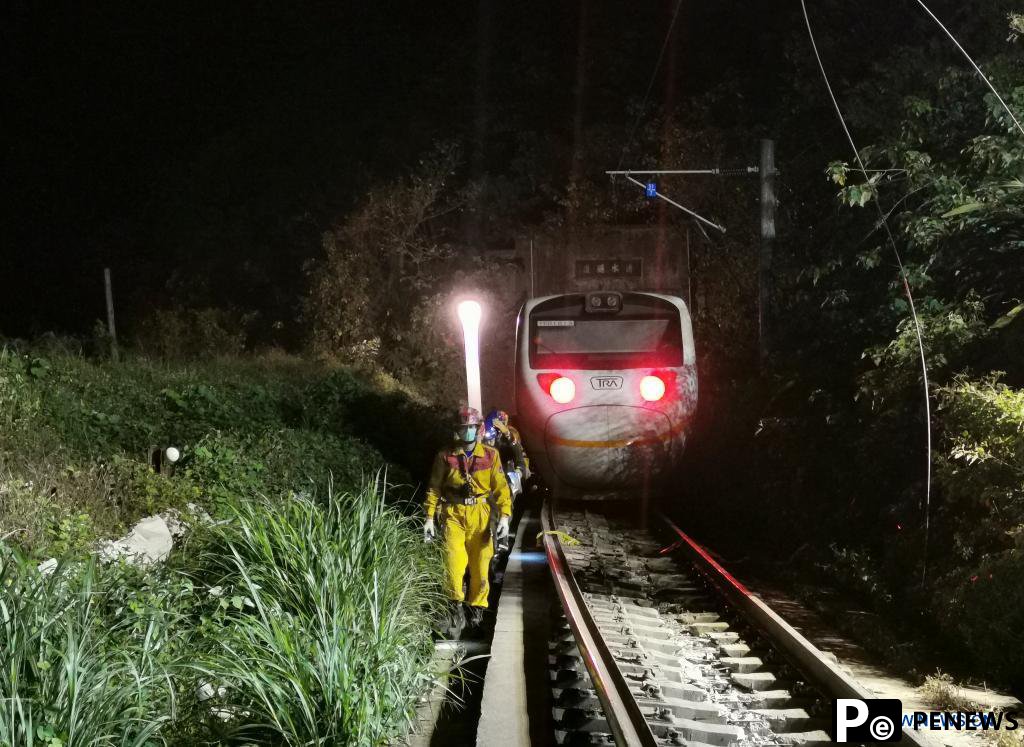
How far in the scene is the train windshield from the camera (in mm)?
14758

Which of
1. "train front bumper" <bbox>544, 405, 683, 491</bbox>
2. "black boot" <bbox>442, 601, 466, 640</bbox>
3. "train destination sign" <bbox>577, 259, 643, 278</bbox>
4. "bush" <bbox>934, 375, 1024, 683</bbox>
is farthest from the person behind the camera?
"train destination sign" <bbox>577, 259, 643, 278</bbox>

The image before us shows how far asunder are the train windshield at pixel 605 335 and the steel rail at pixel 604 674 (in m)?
4.69

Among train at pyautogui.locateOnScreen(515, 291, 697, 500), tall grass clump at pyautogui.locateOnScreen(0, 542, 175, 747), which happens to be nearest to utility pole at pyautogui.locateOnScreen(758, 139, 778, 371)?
train at pyautogui.locateOnScreen(515, 291, 697, 500)

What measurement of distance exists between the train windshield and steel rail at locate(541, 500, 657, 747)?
469cm

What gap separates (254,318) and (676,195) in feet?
43.8

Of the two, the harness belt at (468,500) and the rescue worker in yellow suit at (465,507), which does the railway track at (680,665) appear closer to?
the rescue worker in yellow suit at (465,507)

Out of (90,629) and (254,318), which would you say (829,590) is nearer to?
(90,629)

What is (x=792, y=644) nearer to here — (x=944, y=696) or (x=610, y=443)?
(x=944, y=696)

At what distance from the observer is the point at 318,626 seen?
6984mm

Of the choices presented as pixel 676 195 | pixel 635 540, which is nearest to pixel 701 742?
pixel 635 540

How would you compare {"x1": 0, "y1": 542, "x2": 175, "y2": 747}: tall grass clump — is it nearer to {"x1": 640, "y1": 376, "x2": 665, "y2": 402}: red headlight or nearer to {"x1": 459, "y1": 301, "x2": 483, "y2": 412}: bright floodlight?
{"x1": 459, "y1": 301, "x2": 483, "y2": 412}: bright floodlight

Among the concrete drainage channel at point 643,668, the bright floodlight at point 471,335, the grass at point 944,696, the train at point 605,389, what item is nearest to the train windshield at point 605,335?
the train at point 605,389

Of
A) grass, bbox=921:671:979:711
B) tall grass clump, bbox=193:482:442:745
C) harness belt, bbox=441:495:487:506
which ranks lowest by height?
grass, bbox=921:671:979:711

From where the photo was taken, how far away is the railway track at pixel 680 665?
6.34 meters
